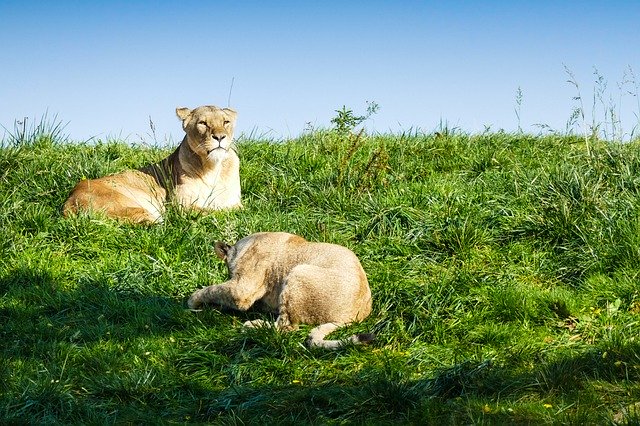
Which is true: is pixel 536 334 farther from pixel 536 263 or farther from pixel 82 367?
pixel 82 367

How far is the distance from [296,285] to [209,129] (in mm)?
4735

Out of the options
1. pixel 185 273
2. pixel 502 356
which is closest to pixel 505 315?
pixel 502 356

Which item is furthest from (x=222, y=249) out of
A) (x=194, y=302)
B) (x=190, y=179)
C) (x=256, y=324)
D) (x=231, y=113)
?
(x=231, y=113)

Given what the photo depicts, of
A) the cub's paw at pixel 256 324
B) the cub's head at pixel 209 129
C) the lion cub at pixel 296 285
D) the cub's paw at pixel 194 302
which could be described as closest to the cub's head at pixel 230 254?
the lion cub at pixel 296 285

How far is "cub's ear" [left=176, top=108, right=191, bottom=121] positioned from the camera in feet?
37.9

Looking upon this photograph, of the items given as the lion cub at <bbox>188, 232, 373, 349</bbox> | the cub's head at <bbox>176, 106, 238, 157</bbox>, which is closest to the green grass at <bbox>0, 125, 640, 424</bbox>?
the lion cub at <bbox>188, 232, 373, 349</bbox>

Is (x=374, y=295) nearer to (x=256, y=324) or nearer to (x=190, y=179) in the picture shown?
(x=256, y=324)

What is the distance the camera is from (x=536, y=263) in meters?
8.69

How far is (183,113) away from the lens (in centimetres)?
1156

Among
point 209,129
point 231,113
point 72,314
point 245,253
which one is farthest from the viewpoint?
point 231,113

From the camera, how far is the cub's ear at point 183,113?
11.6 metres

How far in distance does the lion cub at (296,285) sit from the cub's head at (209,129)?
370cm

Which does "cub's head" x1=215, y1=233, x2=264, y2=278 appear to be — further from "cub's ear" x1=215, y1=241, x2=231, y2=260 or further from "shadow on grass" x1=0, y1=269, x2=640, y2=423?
"shadow on grass" x1=0, y1=269, x2=640, y2=423

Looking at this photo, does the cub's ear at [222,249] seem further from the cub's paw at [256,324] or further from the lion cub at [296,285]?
the cub's paw at [256,324]
